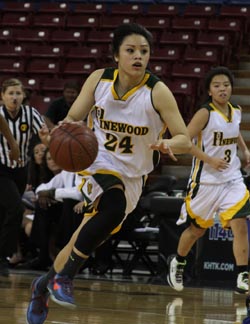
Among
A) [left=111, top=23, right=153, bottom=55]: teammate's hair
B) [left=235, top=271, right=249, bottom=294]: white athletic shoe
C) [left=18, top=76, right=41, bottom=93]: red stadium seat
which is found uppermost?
[left=111, top=23, right=153, bottom=55]: teammate's hair

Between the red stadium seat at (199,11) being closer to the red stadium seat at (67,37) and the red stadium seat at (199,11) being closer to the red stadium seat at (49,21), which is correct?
the red stadium seat at (67,37)

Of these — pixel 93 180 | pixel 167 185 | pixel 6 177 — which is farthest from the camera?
pixel 167 185

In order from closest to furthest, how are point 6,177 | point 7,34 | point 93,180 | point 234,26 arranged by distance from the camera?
point 93,180 < point 6,177 < point 234,26 < point 7,34

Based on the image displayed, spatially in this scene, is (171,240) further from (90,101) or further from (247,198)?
(90,101)

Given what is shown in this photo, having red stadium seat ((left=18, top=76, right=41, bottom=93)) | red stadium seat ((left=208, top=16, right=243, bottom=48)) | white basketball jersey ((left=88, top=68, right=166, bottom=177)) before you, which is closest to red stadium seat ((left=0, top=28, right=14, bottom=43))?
red stadium seat ((left=18, top=76, right=41, bottom=93))

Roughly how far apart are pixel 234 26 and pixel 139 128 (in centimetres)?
1005

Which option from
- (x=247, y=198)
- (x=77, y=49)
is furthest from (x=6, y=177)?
(x=77, y=49)

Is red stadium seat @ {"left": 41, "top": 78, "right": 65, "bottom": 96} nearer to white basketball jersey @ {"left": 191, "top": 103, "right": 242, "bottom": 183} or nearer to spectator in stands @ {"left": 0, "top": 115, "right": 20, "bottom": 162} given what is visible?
spectator in stands @ {"left": 0, "top": 115, "right": 20, "bottom": 162}

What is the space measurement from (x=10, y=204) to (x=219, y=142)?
86.1 inches

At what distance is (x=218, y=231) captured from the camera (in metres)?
8.54

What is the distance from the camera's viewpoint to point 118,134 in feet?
15.8

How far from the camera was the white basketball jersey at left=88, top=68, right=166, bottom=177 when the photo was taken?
4812 millimetres

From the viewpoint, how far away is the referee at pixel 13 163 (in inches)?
328

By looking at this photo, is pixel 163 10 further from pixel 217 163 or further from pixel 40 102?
pixel 217 163
